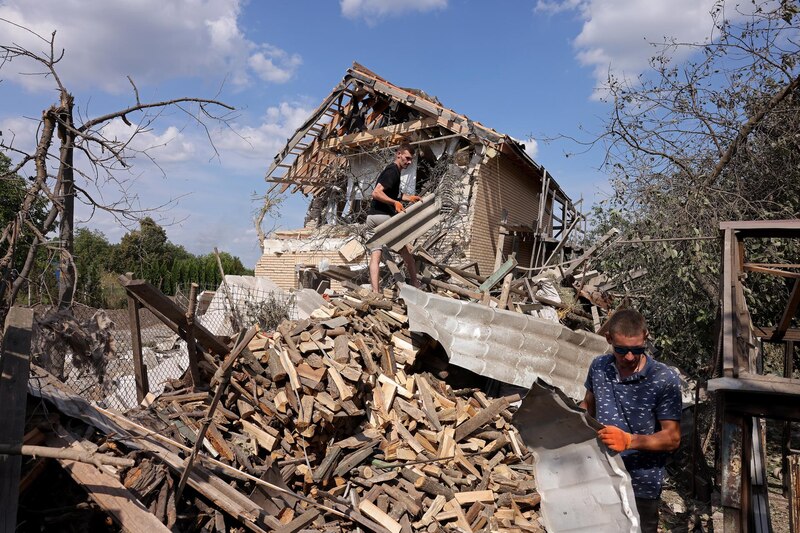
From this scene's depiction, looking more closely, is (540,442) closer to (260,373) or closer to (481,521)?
(481,521)

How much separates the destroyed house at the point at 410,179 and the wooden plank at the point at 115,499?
812 centimetres

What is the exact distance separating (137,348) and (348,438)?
233 cm

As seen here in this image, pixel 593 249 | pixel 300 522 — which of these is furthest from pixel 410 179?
pixel 300 522

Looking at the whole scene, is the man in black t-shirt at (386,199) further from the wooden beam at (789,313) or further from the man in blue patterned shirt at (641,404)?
the man in blue patterned shirt at (641,404)

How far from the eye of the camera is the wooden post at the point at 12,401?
112 inches

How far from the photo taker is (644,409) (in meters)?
3.10

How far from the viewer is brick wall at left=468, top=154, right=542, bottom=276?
1428cm

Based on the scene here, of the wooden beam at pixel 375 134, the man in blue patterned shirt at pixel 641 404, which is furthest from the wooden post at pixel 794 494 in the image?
the wooden beam at pixel 375 134

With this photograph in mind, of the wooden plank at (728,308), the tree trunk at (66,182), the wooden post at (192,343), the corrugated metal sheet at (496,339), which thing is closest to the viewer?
the wooden plank at (728,308)

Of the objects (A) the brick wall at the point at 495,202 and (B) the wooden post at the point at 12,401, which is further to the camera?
(A) the brick wall at the point at 495,202

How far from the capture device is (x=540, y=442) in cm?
288

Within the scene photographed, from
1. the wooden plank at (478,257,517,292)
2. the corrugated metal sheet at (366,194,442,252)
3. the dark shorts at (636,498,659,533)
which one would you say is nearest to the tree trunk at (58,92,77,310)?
the corrugated metal sheet at (366,194,442,252)

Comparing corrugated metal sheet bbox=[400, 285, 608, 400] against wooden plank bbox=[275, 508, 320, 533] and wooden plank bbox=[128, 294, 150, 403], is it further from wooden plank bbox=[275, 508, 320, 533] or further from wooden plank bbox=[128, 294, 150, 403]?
wooden plank bbox=[128, 294, 150, 403]

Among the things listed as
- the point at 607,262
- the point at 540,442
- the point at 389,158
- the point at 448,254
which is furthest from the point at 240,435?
the point at 389,158
